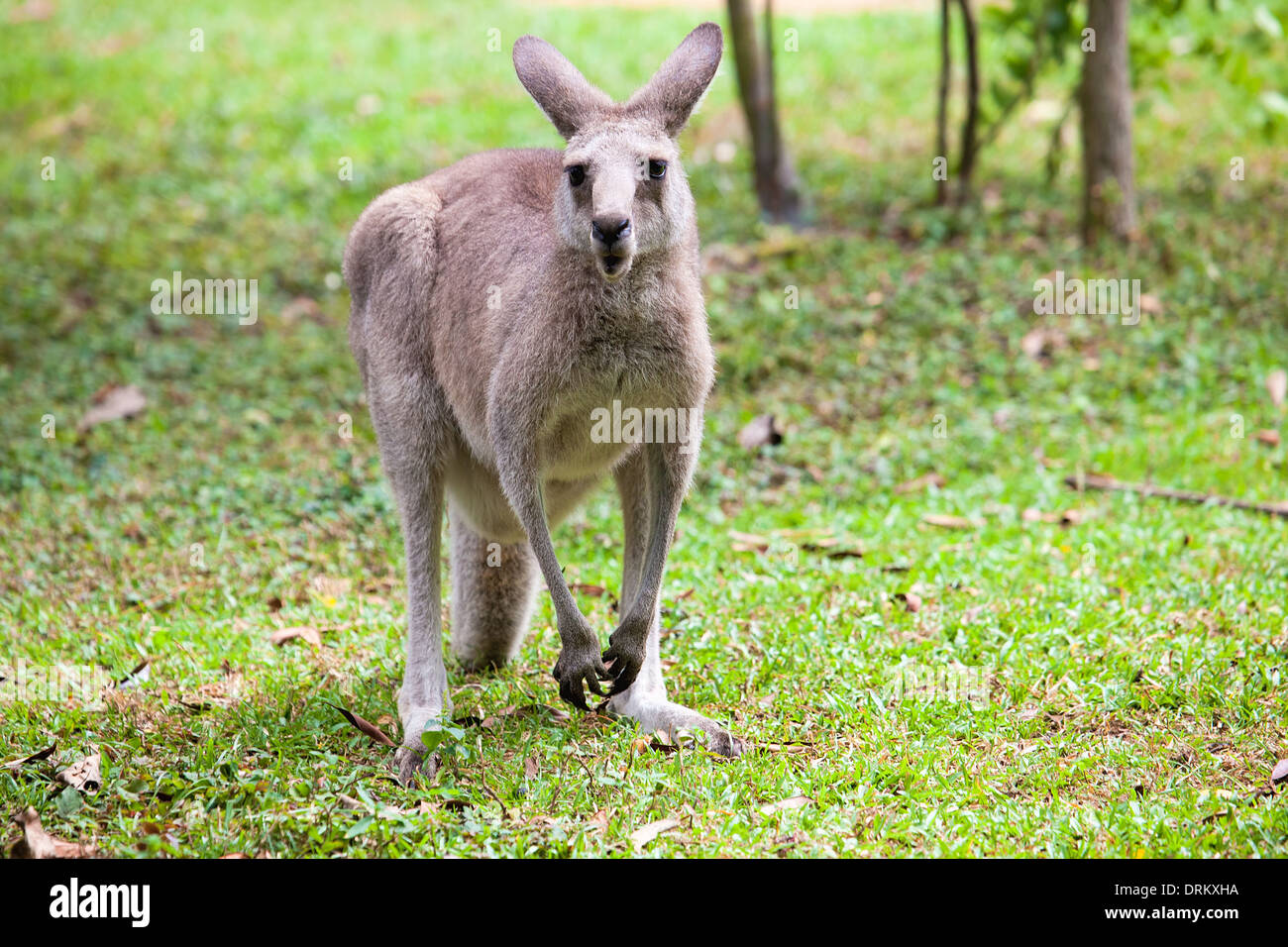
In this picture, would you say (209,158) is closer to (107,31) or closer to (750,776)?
(107,31)

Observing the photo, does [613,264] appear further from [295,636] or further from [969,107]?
[969,107]

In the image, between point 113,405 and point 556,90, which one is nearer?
point 556,90

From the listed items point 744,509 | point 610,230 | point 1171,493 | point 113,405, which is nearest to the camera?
point 610,230

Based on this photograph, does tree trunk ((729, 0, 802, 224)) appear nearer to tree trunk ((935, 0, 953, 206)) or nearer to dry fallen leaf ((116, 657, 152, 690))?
tree trunk ((935, 0, 953, 206))

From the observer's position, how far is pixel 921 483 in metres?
6.72

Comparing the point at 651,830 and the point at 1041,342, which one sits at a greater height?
the point at 1041,342

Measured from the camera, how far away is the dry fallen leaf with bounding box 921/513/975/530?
6102 millimetres

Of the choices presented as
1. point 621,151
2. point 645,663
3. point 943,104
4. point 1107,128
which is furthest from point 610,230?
point 943,104

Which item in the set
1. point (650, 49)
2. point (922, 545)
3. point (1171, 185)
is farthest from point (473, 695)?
point (650, 49)

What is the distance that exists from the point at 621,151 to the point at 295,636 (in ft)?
8.21

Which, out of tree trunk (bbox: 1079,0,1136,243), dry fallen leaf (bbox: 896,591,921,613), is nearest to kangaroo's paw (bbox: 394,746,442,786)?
dry fallen leaf (bbox: 896,591,921,613)

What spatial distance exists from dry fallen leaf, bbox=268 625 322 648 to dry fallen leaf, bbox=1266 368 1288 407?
5.19 meters

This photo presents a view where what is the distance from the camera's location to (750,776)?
3951 millimetres

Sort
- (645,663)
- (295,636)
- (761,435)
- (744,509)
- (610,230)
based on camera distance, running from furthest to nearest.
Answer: (761,435) < (744,509) < (295,636) < (645,663) < (610,230)
